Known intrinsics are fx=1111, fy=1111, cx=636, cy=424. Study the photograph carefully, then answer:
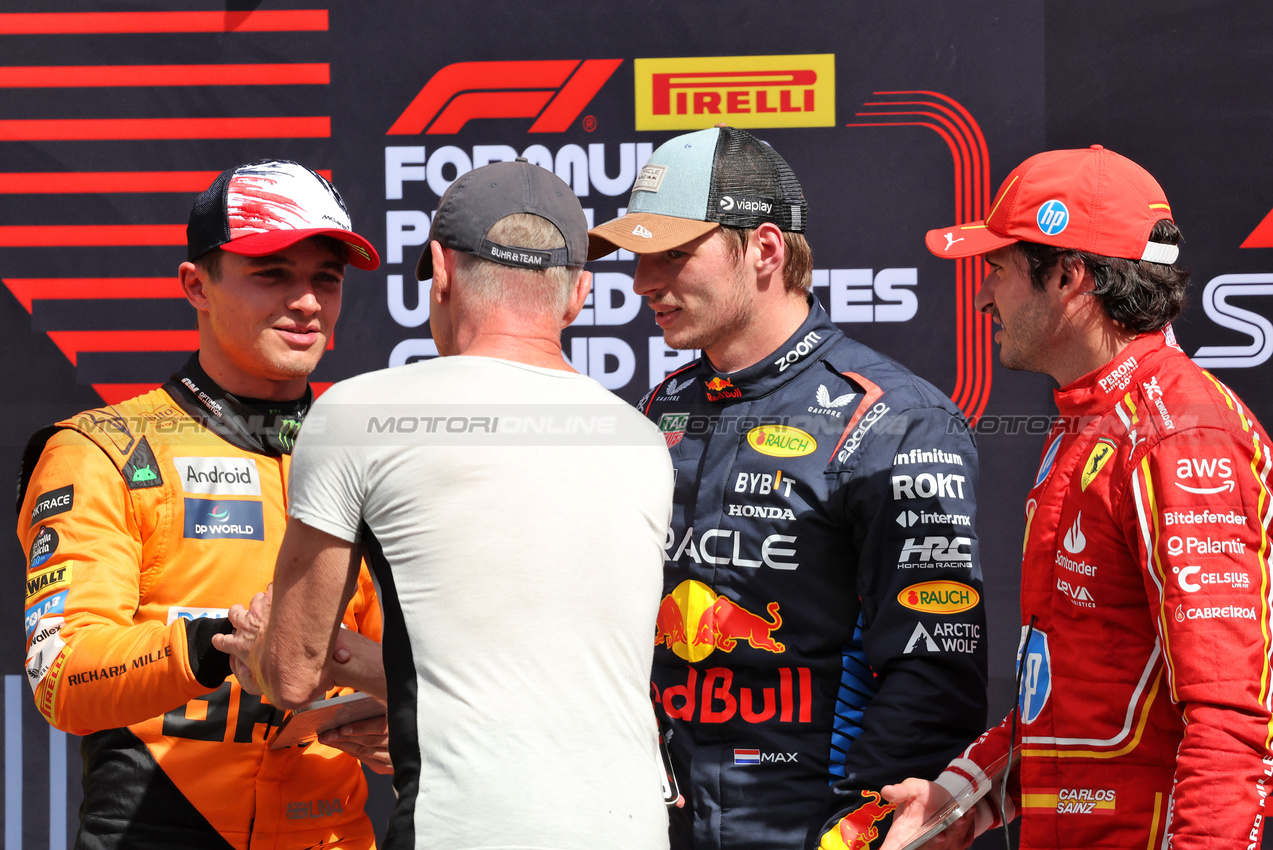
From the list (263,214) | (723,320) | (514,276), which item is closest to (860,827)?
(723,320)

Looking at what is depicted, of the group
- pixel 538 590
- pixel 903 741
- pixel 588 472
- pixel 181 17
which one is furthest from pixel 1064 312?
pixel 181 17

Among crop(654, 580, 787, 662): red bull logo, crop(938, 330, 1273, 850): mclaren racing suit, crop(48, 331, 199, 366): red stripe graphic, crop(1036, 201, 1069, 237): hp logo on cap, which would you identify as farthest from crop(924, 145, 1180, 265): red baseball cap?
crop(48, 331, 199, 366): red stripe graphic

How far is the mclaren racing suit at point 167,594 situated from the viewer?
65.7 inches

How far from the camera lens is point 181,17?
299cm

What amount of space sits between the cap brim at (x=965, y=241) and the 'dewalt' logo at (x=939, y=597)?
534 millimetres

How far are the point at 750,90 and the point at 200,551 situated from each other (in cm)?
188

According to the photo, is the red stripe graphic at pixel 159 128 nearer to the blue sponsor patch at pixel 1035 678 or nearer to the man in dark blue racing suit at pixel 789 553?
the man in dark blue racing suit at pixel 789 553

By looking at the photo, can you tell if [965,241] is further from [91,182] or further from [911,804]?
[91,182]

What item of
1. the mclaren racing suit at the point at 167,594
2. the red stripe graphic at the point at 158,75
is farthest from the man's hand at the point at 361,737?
the red stripe graphic at the point at 158,75

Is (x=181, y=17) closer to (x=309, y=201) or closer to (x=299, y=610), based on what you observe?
(x=309, y=201)

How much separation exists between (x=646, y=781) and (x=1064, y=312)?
952 mm

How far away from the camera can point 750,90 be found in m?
2.94

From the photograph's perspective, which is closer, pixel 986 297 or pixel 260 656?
pixel 260 656

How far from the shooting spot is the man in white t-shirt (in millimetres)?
1212
